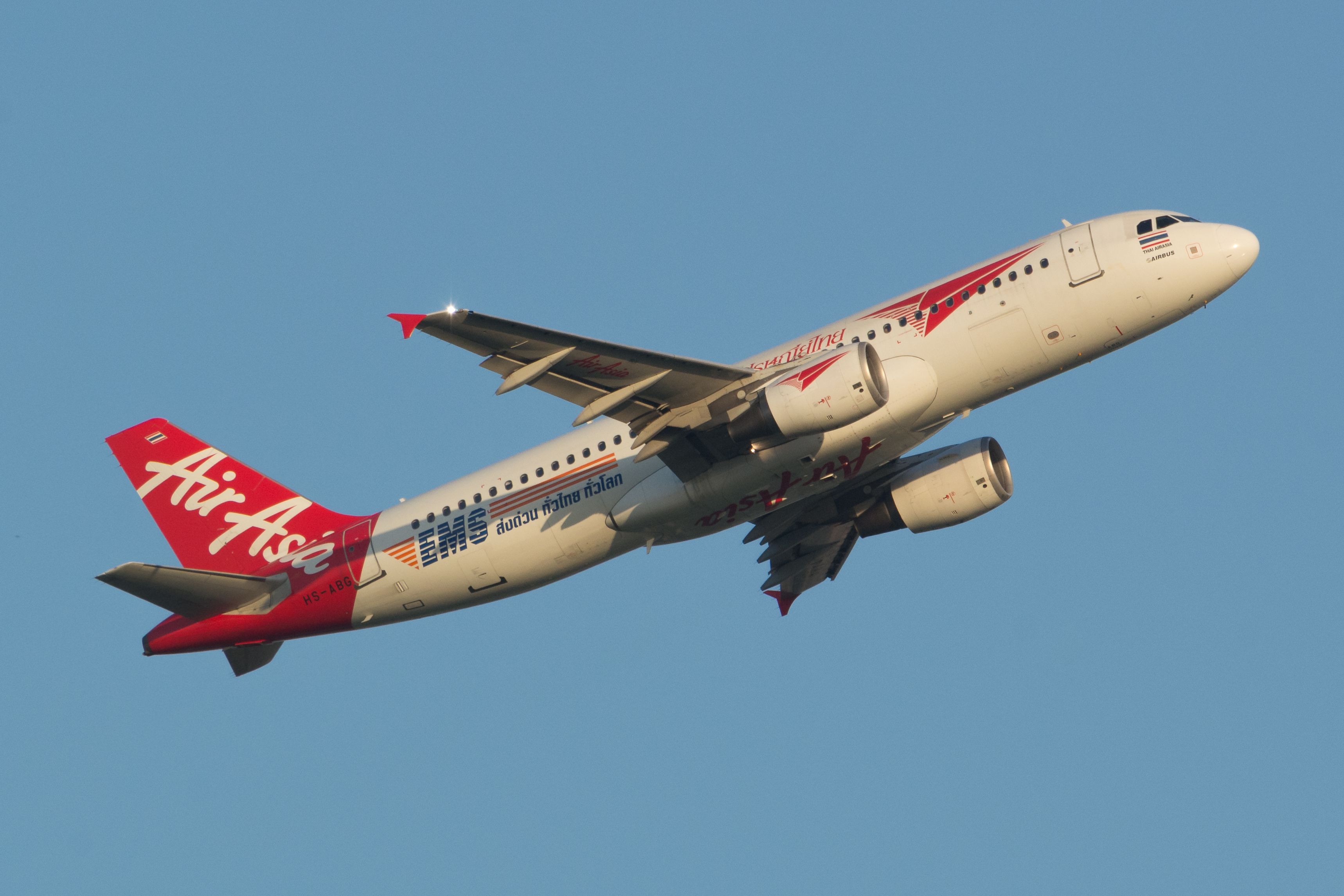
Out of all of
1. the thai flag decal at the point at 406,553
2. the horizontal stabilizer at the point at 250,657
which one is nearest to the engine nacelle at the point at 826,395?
the thai flag decal at the point at 406,553

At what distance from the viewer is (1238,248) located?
114 feet

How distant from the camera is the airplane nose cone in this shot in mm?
34625

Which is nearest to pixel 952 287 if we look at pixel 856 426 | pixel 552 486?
pixel 856 426

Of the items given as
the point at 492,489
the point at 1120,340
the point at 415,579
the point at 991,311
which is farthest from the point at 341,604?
the point at 1120,340

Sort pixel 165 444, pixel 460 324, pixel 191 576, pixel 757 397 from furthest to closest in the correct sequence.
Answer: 1. pixel 165 444
2. pixel 191 576
3. pixel 757 397
4. pixel 460 324

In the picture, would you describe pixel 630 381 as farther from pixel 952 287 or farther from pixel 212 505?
pixel 212 505

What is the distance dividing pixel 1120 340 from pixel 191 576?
2407 centimetres

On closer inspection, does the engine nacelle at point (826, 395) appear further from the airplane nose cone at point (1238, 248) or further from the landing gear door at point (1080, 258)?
the airplane nose cone at point (1238, 248)

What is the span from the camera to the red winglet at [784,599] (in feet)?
142

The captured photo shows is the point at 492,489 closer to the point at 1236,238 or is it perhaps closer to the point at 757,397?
the point at 757,397

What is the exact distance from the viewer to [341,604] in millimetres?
39188

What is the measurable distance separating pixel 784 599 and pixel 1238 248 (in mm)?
16257

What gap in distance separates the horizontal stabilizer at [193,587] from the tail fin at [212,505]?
1303 mm

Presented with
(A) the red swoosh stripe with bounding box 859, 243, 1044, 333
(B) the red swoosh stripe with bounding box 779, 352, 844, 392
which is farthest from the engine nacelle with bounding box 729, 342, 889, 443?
(A) the red swoosh stripe with bounding box 859, 243, 1044, 333
